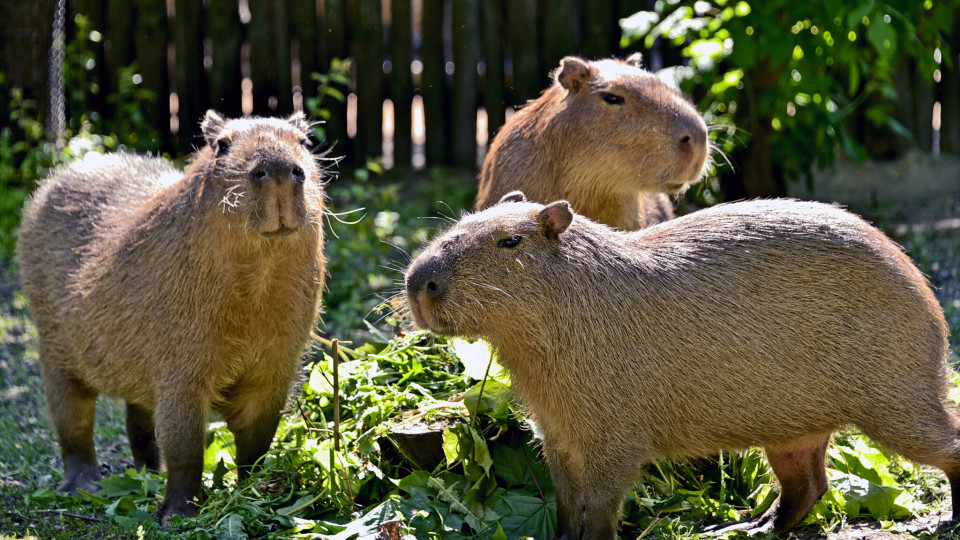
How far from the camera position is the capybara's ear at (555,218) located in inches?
134

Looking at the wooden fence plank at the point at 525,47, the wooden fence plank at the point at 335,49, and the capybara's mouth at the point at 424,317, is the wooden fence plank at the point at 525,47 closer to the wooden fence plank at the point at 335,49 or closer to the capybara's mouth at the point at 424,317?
the wooden fence plank at the point at 335,49

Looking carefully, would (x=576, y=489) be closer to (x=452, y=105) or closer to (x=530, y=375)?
(x=530, y=375)

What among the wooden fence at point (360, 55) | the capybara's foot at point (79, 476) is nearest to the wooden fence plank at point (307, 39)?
the wooden fence at point (360, 55)

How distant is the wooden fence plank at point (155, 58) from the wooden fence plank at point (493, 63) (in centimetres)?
268

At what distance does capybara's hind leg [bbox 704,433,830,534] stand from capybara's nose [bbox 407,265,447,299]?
1.25 meters

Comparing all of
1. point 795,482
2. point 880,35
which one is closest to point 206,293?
point 795,482

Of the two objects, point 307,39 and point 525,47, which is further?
point 307,39

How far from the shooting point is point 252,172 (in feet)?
11.7

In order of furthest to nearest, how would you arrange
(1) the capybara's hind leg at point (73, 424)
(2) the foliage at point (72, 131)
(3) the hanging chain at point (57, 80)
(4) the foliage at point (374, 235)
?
(3) the hanging chain at point (57, 80)
(2) the foliage at point (72, 131)
(4) the foliage at point (374, 235)
(1) the capybara's hind leg at point (73, 424)

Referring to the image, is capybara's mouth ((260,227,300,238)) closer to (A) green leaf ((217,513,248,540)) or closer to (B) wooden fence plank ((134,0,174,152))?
(A) green leaf ((217,513,248,540))

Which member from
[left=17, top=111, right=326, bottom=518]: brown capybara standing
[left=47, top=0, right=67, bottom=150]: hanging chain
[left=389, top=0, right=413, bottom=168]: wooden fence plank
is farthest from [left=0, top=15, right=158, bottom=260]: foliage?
[left=17, top=111, right=326, bottom=518]: brown capybara standing

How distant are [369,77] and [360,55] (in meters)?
0.20

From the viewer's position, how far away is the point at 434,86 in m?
9.44

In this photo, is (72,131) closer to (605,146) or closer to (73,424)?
(73,424)
